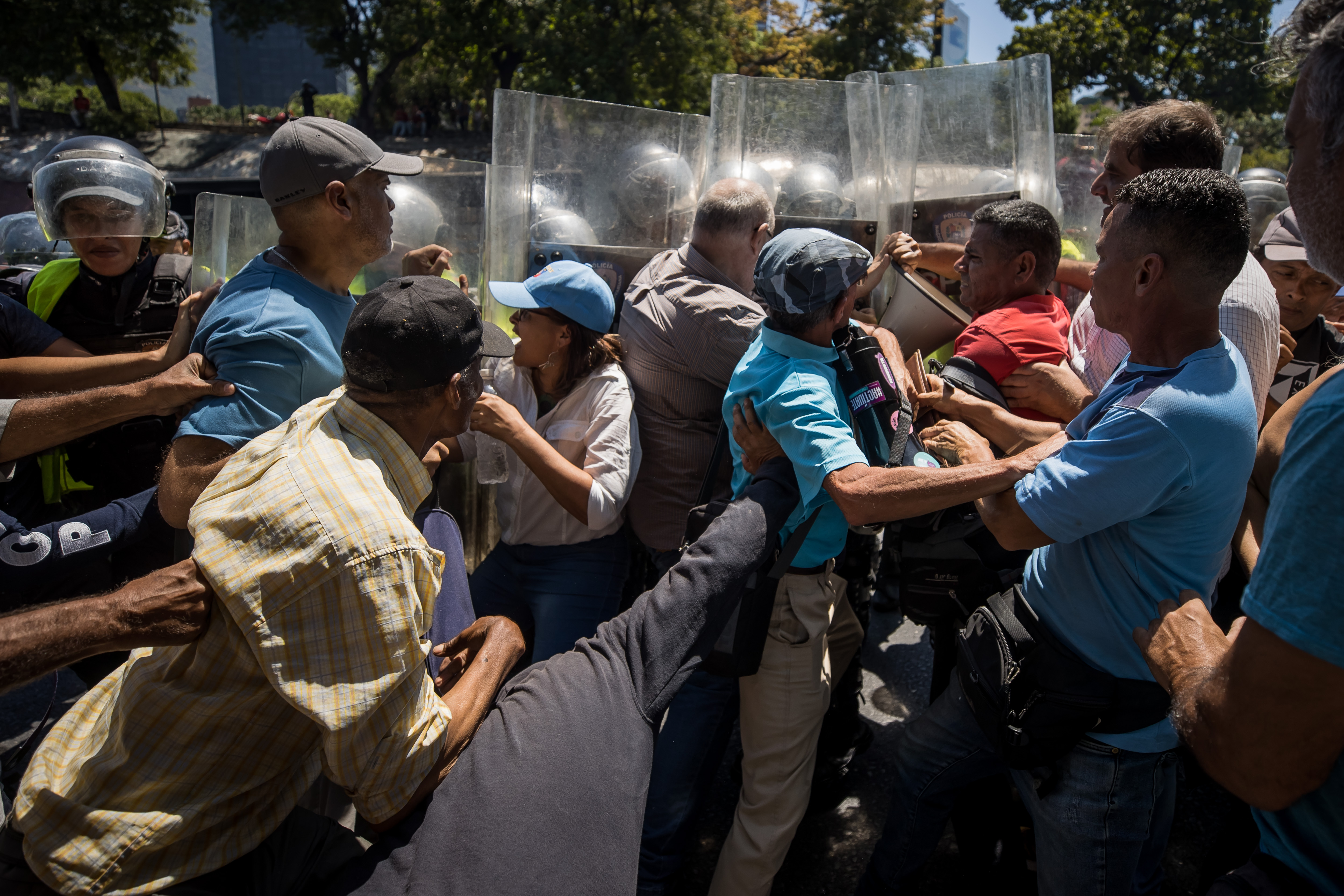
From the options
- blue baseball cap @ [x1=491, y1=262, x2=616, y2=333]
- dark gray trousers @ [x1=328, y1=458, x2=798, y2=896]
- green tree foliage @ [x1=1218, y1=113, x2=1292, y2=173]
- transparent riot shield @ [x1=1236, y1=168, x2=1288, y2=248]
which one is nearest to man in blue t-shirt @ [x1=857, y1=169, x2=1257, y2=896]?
dark gray trousers @ [x1=328, y1=458, x2=798, y2=896]

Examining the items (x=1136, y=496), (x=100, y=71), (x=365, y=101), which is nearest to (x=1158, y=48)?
(x=365, y=101)

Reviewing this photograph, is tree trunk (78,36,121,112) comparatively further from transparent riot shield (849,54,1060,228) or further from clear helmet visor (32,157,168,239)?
transparent riot shield (849,54,1060,228)

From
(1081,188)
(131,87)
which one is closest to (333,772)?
(1081,188)

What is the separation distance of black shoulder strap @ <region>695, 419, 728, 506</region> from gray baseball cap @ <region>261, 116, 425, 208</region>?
1.32 metres

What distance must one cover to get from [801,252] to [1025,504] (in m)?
0.86

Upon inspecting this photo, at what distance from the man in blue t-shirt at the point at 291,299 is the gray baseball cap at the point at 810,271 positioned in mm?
1206

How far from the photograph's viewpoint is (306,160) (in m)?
2.25

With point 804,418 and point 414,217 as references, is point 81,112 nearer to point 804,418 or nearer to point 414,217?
point 414,217

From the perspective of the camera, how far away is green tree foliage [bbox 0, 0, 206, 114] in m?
22.1

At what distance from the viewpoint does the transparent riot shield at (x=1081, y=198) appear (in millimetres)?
4668

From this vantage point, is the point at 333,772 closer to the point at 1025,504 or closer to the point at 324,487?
the point at 324,487

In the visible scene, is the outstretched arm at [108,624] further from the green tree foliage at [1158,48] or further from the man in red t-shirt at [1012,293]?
the green tree foliage at [1158,48]

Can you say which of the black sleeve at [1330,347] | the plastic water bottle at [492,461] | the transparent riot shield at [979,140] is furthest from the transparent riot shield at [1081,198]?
the plastic water bottle at [492,461]

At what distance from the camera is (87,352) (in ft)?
10.6
